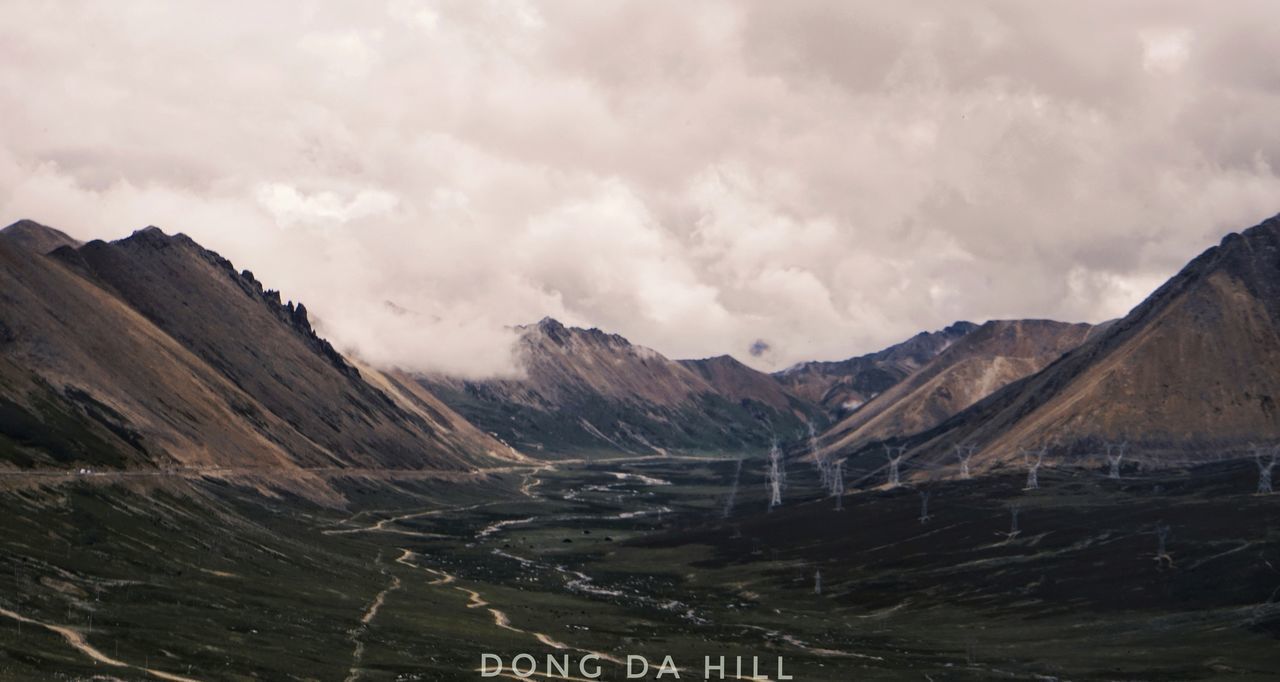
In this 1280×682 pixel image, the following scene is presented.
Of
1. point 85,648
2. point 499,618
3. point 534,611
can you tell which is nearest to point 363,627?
point 499,618

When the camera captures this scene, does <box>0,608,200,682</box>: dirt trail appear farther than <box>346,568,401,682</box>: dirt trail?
No

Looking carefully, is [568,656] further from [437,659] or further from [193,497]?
[193,497]

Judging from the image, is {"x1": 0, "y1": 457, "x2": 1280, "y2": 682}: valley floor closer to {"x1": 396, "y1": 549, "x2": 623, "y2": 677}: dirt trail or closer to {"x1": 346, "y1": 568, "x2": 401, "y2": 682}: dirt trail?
{"x1": 346, "y1": 568, "x2": 401, "y2": 682}: dirt trail

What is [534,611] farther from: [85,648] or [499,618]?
[85,648]

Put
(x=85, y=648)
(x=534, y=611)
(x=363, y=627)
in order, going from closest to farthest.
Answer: (x=85, y=648) → (x=363, y=627) → (x=534, y=611)

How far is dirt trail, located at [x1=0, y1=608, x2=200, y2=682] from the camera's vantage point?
77.8 metres

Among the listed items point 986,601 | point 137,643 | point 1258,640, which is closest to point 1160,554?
point 986,601

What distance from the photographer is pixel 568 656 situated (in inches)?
4500

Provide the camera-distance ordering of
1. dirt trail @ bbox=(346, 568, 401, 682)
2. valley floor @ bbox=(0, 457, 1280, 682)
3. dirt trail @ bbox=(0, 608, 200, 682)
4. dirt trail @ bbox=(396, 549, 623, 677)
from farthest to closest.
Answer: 1. dirt trail @ bbox=(396, 549, 623, 677)
2. valley floor @ bbox=(0, 457, 1280, 682)
3. dirt trail @ bbox=(346, 568, 401, 682)
4. dirt trail @ bbox=(0, 608, 200, 682)

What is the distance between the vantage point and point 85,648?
269 feet

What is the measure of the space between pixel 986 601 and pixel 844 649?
4616 cm

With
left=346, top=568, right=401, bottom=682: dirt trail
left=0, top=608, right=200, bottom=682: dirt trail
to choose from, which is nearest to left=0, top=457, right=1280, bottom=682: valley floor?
left=0, top=608, right=200, bottom=682: dirt trail

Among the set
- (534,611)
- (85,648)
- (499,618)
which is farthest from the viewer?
(534,611)

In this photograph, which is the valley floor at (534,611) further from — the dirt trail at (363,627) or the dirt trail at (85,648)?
the dirt trail at (363,627)
